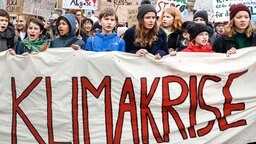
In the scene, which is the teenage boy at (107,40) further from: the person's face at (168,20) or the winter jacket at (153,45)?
the person's face at (168,20)

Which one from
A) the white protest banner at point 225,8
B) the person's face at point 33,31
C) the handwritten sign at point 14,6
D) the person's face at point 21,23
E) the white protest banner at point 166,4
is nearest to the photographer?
the person's face at point 33,31

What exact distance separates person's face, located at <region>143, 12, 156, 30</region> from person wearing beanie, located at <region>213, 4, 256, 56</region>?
73cm

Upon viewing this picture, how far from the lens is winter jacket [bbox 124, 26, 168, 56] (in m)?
6.50

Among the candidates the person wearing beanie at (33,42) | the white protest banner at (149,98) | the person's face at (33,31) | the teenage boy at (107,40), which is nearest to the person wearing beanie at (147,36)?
the teenage boy at (107,40)

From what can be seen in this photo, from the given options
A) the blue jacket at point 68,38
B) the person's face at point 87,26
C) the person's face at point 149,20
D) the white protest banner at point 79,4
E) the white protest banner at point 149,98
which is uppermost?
the white protest banner at point 79,4

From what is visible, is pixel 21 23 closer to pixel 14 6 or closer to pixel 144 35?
pixel 14 6

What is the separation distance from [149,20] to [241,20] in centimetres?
95

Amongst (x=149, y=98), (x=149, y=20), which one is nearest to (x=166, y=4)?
(x=149, y=20)

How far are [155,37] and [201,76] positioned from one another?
76 centimetres

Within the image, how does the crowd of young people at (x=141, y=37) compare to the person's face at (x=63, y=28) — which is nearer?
the crowd of young people at (x=141, y=37)

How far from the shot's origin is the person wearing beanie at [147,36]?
6.49 metres

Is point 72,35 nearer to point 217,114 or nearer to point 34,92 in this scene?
point 34,92

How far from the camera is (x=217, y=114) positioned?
5980 mm

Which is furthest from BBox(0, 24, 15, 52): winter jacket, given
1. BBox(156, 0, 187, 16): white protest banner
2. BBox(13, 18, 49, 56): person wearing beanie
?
BBox(156, 0, 187, 16): white protest banner
